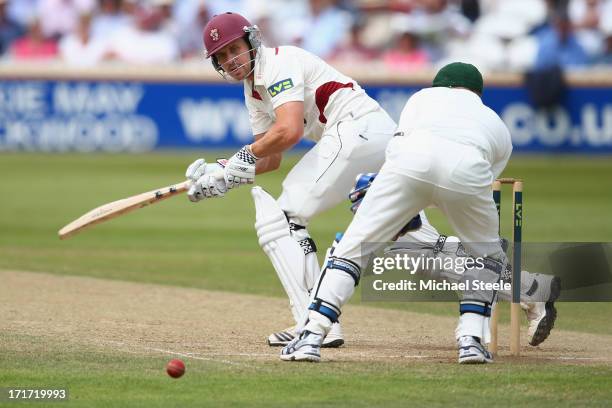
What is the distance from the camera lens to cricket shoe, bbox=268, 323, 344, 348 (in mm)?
6965

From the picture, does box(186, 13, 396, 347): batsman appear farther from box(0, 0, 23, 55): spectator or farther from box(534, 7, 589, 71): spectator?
box(0, 0, 23, 55): spectator

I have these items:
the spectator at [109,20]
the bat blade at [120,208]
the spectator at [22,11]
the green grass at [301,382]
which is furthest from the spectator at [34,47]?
the green grass at [301,382]

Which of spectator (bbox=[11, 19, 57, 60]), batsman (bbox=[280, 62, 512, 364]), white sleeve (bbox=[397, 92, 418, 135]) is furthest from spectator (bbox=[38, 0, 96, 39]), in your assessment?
batsman (bbox=[280, 62, 512, 364])

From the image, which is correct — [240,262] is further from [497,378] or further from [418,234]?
[497,378]

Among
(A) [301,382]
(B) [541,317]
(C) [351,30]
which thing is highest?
(C) [351,30]

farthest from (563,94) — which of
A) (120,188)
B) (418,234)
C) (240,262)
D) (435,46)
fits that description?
(418,234)

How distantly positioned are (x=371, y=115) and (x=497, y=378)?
2039 mm

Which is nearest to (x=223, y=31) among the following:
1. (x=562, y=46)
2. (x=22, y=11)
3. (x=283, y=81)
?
(x=283, y=81)

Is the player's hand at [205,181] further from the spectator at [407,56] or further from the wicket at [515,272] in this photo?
the spectator at [407,56]

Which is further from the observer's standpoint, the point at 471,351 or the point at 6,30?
the point at 6,30

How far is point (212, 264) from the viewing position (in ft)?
37.3

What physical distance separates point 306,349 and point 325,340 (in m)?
0.77

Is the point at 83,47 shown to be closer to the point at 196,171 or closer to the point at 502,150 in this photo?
the point at 196,171

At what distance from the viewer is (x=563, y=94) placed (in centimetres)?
1956
